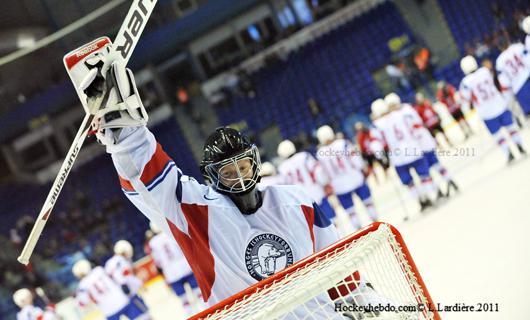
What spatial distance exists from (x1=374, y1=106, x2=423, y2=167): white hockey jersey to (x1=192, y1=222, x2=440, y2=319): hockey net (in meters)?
4.52

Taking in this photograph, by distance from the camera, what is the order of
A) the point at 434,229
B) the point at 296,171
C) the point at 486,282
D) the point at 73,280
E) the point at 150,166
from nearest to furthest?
the point at 150,166 → the point at 486,282 → the point at 434,229 → the point at 296,171 → the point at 73,280

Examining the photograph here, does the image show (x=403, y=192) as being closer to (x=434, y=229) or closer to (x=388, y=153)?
(x=388, y=153)

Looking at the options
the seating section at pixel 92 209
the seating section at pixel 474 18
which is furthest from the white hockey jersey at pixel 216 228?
the seating section at pixel 474 18

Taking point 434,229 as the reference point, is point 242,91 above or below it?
above

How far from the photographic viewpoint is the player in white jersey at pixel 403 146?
6172 millimetres

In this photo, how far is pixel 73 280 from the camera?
31.4 feet

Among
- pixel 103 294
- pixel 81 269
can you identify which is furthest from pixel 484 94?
pixel 81 269

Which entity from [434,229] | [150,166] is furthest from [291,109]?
[150,166]

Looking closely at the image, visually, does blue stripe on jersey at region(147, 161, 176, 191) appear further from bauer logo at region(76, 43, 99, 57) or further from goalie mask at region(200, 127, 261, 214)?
bauer logo at region(76, 43, 99, 57)

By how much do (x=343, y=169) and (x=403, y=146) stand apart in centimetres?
60

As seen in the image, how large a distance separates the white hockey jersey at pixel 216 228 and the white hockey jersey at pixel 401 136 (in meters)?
4.45

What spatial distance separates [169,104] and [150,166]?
925 centimetres

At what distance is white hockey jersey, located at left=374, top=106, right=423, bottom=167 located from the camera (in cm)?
616

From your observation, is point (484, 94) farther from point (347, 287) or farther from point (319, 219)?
point (347, 287)
